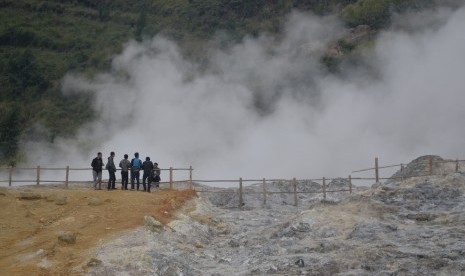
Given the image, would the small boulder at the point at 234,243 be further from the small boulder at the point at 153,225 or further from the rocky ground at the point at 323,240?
the small boulder at the point at 153,225

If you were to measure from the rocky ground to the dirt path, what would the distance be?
2.74ft

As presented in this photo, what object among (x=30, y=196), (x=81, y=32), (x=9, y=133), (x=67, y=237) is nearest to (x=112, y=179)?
(x=30, y=196)

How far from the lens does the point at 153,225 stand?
19.6 m

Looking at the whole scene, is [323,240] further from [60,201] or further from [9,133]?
[9,133]

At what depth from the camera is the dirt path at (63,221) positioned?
1600 centimetres

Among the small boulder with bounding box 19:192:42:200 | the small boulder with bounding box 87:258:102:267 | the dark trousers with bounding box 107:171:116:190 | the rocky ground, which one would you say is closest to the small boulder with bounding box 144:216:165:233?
the rocky ground

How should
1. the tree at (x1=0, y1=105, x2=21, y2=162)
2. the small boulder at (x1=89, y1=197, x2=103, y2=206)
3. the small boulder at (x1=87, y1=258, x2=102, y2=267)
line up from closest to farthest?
1. the small boulder at (x1=87, y1=258, x2=102, y2=267)
2. the small boulder at (x1=89, y1=197, x2=103, y2=206)
3. the tree at (x1=0, y1=105, x2=21, y2=162)

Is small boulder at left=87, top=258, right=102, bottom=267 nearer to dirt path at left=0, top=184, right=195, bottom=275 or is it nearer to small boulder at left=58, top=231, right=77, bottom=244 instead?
dirt path at left=0, top=184, right=195, bottom=275

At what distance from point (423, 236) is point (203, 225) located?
9.41m

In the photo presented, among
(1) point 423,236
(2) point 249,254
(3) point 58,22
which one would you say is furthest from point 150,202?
(3) point 58,22

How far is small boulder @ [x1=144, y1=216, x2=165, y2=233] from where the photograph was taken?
19453 millimetres

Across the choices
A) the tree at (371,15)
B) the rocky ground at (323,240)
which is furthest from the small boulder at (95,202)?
the tree at (371,15)

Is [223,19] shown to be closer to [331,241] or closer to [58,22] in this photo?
[58,22]

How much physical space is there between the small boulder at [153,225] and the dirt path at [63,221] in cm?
27
